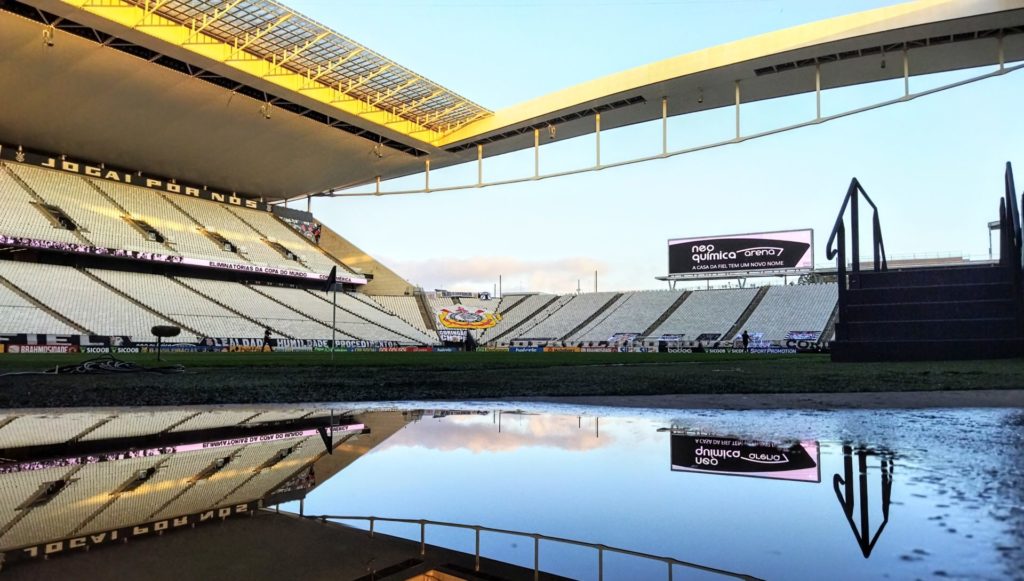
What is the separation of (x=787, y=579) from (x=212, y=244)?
46681 millimetres

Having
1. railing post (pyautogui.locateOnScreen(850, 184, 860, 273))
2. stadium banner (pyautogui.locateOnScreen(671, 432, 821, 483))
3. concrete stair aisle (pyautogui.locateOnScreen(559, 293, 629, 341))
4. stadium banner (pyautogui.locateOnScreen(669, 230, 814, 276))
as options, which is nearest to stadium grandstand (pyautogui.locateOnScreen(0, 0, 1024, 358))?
concrete stair aisle (pyautogui.locateOnScreen(559, 293, 629, 341))

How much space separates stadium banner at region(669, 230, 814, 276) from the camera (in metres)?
51.7

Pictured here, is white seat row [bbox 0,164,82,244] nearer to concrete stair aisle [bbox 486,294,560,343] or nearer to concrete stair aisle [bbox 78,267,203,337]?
concrete stair aisle [bbox 78,267,203,337]

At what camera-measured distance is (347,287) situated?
173 ft

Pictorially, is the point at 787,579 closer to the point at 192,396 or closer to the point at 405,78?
the point at 192,396

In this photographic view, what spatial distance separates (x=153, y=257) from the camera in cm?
3859

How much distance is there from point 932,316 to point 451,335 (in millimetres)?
44569

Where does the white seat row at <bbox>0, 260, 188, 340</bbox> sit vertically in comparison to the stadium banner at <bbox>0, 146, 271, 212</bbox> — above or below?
below

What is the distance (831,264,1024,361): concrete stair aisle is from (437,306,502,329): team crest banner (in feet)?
133

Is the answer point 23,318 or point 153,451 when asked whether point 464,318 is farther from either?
point 153,451

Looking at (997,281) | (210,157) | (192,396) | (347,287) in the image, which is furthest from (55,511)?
(347,287)

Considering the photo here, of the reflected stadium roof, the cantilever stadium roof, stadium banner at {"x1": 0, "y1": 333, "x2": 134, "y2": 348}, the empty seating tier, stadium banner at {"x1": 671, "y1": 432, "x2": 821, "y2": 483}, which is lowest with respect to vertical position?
stadium banner at {"x1": 0, "y1": 333, "x2": 134, "y2": 348}

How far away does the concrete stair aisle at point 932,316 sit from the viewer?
11133 mm

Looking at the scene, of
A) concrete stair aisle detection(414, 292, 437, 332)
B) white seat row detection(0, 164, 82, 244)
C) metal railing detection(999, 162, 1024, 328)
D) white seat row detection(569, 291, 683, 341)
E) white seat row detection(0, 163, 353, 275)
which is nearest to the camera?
metal railing detection(999, 162, 1024, 328)
